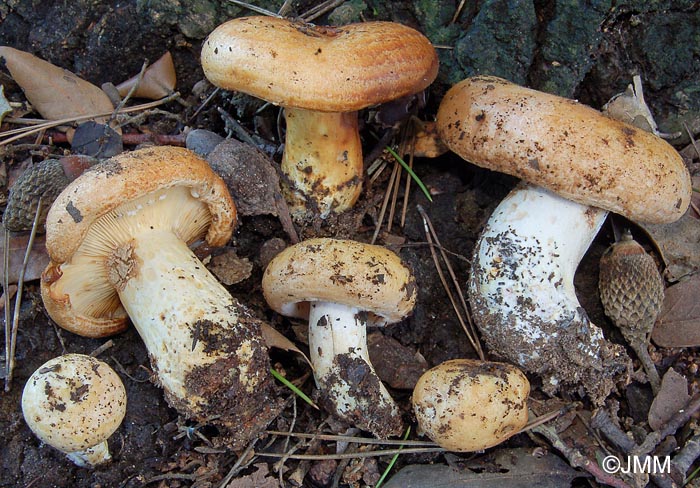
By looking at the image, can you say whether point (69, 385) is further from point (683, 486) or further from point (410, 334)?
point (683, 486)

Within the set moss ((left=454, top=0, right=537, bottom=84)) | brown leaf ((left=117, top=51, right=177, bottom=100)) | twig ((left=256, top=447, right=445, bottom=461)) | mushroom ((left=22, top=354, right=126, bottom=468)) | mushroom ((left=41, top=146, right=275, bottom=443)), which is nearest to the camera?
mushroom ((left=22, top=354, right=126, bottom=468))

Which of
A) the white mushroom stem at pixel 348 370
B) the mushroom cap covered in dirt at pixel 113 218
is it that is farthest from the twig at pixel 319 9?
the white mushroom stem at pixel 348 370

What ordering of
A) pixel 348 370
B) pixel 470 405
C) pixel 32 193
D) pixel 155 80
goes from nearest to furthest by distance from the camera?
1. pixel 470 405
2. pixel 348 370
3. pixel 32 193
4. pixel 155 80

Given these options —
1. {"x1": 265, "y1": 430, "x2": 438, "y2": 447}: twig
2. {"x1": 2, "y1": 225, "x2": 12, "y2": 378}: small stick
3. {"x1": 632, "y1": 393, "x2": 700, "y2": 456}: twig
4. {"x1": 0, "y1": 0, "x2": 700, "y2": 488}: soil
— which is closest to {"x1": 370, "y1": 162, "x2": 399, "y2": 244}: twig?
{"x1": 0, "y1": 0, "x2": 700, "y2": 488}: soil

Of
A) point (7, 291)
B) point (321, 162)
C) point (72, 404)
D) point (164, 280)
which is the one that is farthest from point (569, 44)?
point (7, 291)

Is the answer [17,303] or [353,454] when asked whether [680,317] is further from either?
[17,303]

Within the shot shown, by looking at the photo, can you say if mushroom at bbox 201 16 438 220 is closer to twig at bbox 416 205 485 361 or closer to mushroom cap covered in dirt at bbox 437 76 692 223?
mushroom cap covered in dirt at bbox 437 76 692 223
